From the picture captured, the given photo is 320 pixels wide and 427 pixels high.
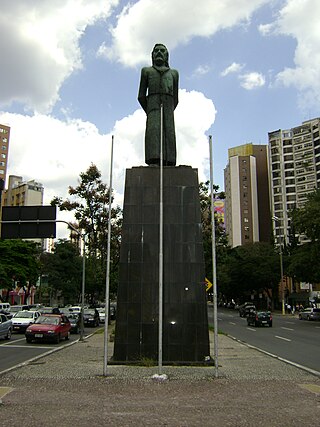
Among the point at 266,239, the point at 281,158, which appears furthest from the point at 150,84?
the point at 266,239

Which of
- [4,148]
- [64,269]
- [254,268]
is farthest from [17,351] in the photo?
[4,148]

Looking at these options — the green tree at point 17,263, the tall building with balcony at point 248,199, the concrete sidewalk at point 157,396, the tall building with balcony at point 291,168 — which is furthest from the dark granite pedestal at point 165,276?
the tall building with balcony at point 248,199

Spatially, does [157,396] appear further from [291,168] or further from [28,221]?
[291,168]

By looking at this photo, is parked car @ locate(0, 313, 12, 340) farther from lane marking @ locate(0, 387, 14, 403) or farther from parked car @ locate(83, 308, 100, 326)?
lane marking @ locate(0, 387, 14, 403)

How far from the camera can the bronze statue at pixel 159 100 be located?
14422 millimetres

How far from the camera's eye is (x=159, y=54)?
14.6m

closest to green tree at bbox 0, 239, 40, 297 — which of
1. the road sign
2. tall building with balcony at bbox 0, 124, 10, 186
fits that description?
the road sign

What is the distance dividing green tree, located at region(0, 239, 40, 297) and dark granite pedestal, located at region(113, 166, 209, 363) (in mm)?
36423

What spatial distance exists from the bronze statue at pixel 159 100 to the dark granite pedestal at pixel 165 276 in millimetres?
1520

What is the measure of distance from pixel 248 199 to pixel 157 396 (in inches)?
3864

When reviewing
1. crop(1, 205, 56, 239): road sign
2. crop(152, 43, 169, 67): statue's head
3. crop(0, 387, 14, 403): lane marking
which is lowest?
crop(0, 387, 14, 403): lane marking

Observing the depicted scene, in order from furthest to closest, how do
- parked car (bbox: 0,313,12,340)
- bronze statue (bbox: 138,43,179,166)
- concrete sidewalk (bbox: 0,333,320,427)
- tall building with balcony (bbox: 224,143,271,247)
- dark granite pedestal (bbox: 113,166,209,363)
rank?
A: tall building with balcony (bbox: 224,143,271,247), parked car (bbox: 0,313,12,340), bronze statue (bbox: 138,43,179,166), dark granite pedestal (bbox: 113,166,209,363), concrete sidewalk (bbox: 0,333,320,427)

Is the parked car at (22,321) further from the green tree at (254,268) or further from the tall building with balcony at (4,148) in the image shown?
the tall building with balcony at (4,148)

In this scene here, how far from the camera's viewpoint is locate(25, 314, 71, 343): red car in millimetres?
19375
